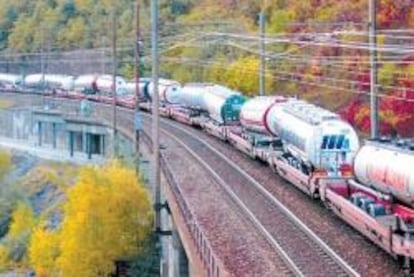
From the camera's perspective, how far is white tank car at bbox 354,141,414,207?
2316 cm

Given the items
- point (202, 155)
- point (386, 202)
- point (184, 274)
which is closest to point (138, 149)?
point (202, 155)

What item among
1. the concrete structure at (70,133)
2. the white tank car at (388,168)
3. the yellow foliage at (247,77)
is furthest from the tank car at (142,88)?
the white tank car at (388,168)

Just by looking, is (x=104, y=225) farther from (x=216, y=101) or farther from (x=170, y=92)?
(x=170, y=92)

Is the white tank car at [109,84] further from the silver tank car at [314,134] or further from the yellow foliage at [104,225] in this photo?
the silver tank car at [314,134]

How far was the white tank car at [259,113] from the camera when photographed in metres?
43.6

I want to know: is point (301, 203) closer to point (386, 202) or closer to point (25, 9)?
point (386, 202)

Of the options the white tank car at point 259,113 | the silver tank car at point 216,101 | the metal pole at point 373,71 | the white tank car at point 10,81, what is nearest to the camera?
the metal pole at point 373,71

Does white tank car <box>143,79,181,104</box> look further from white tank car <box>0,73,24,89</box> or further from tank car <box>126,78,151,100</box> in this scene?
white tank car <box>0,73,24,89</box>

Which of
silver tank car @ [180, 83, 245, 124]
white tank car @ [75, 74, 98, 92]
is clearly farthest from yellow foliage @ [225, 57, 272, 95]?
white tank car @ [75, 74, 98, 92]

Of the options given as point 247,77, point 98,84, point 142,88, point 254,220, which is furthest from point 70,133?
point 254,220

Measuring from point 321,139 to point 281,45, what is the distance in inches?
1733

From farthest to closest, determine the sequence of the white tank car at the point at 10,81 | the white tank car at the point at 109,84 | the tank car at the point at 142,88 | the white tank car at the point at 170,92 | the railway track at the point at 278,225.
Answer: the white tank car at the point at 10,81, the white tank car at the point at 109,84, the tank car at the point at 142,88, the white tank car at the point at 170,92, the railway track at the point at 278,225

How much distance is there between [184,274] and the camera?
1384 inches

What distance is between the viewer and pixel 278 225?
28.5 metres
